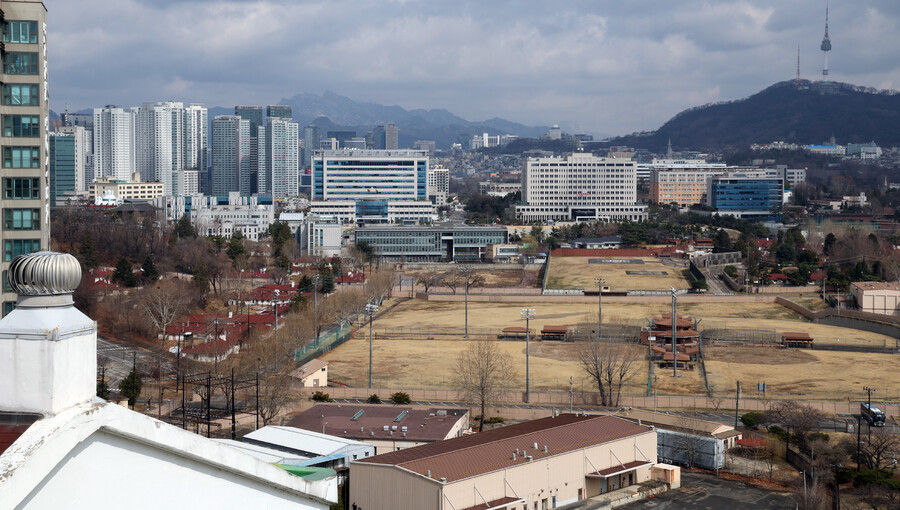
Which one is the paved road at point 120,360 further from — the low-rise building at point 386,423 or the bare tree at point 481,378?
the bare tree at point 481,378

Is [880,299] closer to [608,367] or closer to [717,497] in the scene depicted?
[608,367]

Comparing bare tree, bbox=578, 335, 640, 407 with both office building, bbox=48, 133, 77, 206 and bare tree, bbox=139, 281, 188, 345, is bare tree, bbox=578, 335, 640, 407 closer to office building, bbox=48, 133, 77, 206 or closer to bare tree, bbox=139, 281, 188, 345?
bare tree, bbox=139, 281, 188, 345

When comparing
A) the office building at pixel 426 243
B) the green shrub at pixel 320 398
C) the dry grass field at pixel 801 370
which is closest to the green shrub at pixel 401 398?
the green shrub at pixel 320 398

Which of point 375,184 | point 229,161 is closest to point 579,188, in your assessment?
point 375,184

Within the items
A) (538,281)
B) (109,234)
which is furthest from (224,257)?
(538,281)

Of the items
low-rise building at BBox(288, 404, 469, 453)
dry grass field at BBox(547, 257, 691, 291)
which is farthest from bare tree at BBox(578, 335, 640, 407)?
dry grass field at BBox(547, 257, 691, 291)

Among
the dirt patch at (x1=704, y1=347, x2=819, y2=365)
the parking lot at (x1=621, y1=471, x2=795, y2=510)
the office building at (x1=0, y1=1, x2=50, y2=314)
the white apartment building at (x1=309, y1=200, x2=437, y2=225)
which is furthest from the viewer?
the white apartment building at (x1=309, y1=200, x2=437, y2=225)

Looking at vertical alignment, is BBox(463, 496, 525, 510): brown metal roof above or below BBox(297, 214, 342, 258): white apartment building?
below
